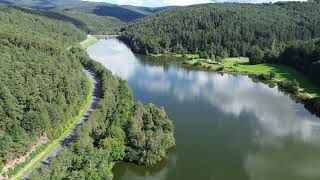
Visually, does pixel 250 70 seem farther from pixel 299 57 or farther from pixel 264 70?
pixel 299 57

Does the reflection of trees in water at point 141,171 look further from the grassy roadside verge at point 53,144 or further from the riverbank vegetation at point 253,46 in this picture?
the riverbank vegetation at point 253,46

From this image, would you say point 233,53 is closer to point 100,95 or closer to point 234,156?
point 100,95

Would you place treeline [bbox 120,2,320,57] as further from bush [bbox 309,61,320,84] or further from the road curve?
the road curve

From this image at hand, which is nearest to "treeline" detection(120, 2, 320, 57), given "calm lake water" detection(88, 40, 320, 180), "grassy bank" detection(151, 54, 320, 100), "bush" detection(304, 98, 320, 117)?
"grassy bank" detection(151, 54, 320, 100)

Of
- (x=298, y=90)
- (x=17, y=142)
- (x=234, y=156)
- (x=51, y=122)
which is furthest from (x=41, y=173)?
(x=298, y=90)

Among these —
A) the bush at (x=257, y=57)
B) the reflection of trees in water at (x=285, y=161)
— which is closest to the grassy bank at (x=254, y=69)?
the bush at (x=257, y=57)

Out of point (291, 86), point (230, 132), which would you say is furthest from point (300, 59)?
point (230, 132)
